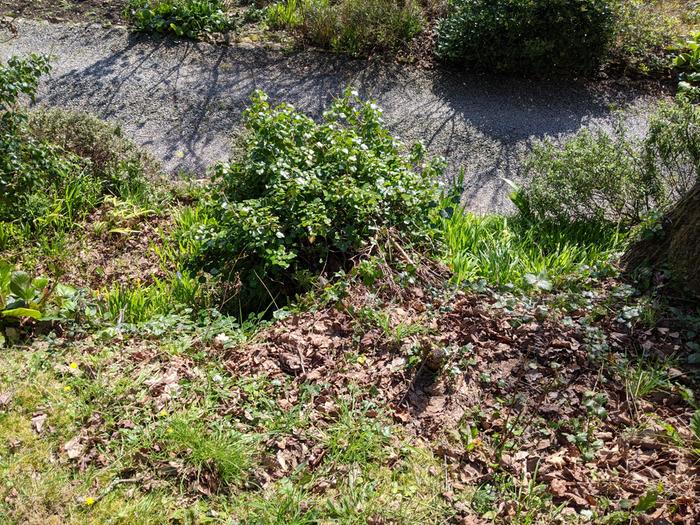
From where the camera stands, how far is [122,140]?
17.8ft

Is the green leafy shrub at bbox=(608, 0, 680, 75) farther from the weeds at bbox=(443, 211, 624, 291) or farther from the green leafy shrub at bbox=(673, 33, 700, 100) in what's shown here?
the weeds at bbox=(443, 211, 624, 291)

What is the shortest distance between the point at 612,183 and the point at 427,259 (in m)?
1.63

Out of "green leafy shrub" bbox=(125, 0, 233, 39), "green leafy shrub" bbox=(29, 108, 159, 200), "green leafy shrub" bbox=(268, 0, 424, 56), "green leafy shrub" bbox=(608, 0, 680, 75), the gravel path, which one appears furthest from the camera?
"green leafy shrub" bbox=(125, 0, 233, 39)

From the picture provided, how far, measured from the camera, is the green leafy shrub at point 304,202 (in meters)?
3.83

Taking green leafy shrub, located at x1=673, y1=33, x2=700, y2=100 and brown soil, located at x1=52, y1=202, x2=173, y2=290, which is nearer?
brown soil, located at x1=52, y1=202, x2=173, y2=290

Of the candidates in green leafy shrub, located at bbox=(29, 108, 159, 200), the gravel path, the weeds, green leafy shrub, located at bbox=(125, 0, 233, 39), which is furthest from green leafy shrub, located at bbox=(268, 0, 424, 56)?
the weeds

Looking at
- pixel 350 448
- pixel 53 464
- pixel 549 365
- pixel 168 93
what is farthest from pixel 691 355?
pixel 168 93

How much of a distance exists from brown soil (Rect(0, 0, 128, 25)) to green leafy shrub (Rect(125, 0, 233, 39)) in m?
0.46

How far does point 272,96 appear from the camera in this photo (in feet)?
22.0

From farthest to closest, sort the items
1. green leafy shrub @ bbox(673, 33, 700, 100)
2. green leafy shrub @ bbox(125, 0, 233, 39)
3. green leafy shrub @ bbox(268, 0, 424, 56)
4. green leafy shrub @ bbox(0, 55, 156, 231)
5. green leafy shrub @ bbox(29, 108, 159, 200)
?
green leafy shrub @ bbox(125, 0, 233, 39) → green leafy shrub @ bbox(268, 0, 424, 56) → green leafy shrub @ bbox(673, 33, 700, 100) → green leafy shrub @ bbox(29, 108, 159, 200) → green leafy shrub @ bbox(0, 55, 156, 231)

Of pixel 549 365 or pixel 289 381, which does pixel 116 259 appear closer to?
pixel 289 381

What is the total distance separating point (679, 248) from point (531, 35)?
4099mm

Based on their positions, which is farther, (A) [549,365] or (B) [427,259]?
(B) [427,259]

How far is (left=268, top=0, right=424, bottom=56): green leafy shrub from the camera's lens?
24.0ft
